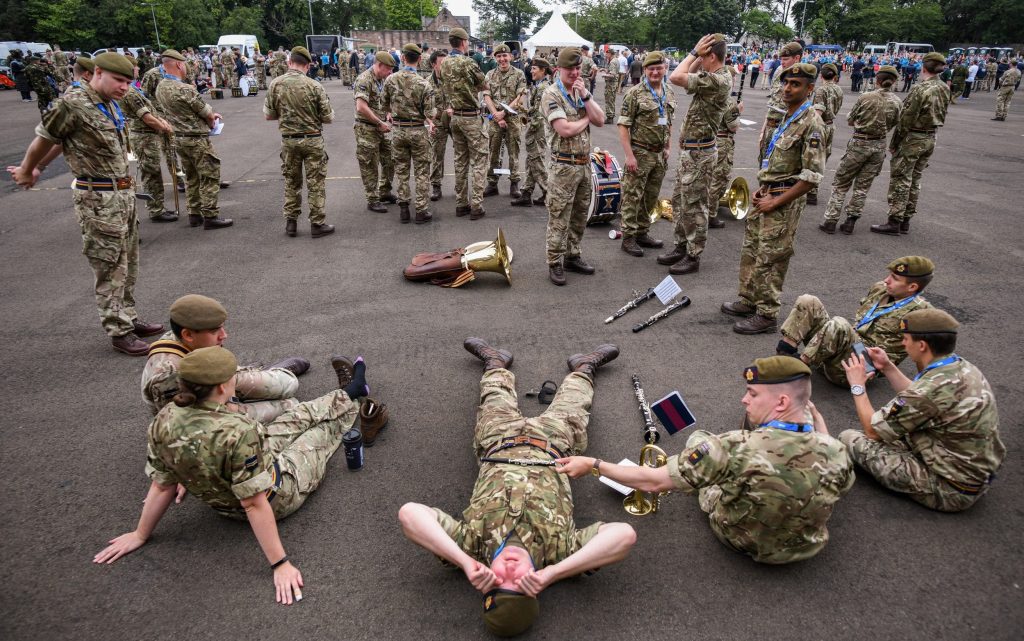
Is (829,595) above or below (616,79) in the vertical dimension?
below

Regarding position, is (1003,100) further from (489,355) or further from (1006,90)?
(489,355)

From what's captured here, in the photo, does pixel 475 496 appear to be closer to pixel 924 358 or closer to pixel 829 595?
pixel 829 595

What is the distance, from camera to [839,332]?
4.86 meters

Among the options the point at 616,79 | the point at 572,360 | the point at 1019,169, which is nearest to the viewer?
the point at 572,360

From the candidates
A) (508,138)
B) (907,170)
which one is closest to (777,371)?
(907,170)

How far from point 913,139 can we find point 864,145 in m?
0.74

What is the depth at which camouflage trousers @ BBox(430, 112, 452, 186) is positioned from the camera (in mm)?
10047

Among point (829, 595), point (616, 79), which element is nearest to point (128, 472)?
point (829, 595)

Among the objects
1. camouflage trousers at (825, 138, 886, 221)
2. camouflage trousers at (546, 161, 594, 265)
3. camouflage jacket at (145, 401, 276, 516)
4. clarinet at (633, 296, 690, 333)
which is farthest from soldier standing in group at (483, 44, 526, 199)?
camouflage jacket at (145, 401, 276, 516)

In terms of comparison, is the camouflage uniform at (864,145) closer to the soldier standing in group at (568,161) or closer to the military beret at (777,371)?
the soldier standing in group at (568,161)

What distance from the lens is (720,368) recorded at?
5.48 metres

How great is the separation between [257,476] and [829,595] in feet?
10.9

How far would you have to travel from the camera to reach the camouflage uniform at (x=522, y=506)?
123 inches

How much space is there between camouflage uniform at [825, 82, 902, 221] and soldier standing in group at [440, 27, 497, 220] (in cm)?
570
